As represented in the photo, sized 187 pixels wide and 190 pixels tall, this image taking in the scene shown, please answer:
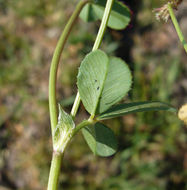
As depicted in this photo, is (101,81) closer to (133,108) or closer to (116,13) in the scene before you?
(133,108)

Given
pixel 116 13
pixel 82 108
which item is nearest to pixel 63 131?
pixel 116 13

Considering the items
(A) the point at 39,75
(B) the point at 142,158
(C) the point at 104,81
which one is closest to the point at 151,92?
(B) the point at 142,158

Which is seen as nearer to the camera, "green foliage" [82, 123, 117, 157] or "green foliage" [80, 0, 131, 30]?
"green foliage" [82, 123, 117, 157]

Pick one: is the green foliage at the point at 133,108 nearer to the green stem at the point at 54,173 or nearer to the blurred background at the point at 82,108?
the green stem at the point at 54,173

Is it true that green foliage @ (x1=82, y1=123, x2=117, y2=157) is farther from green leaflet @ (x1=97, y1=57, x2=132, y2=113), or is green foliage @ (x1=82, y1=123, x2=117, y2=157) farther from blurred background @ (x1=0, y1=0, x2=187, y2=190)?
blurred background @ (x1=0, y1=0, x2=187, y2=190)

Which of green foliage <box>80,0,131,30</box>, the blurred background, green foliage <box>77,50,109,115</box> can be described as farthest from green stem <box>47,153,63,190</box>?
the blurred background
